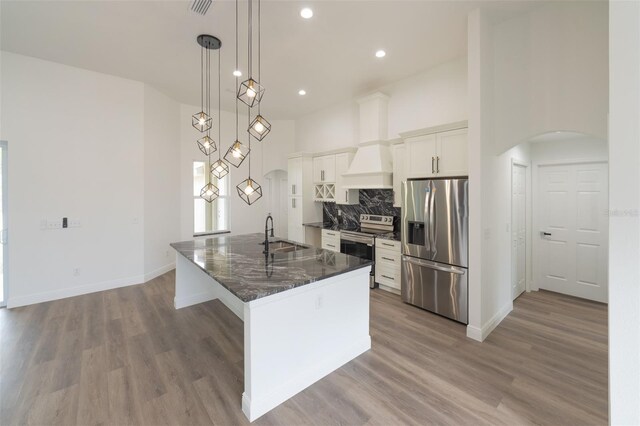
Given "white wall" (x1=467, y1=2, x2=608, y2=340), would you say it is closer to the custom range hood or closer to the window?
the custom range hood

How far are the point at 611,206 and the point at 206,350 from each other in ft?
11.0

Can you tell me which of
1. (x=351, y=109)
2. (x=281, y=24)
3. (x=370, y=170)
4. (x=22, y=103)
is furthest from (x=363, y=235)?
(x=22, y=103)

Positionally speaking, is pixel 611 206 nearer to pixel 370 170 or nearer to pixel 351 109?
pixel 370 170

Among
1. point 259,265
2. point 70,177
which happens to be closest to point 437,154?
point 259,265

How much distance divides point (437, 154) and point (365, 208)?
2003mm

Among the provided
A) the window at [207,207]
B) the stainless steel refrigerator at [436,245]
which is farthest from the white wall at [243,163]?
the stainless steel refrigerator at [436,245]

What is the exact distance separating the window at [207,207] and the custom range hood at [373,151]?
3185mm

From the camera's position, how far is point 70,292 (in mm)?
4195

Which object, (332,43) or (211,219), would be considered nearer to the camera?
(332,43)

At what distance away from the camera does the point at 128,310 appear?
12.2ft

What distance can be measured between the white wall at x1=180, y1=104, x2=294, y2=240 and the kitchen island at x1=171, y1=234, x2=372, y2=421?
3.18 metres

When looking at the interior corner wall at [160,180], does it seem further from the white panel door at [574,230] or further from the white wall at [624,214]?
the white panel door at [574,230]

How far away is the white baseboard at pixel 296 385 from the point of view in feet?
6.46

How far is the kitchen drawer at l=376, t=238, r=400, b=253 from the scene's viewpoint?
4223 mm
